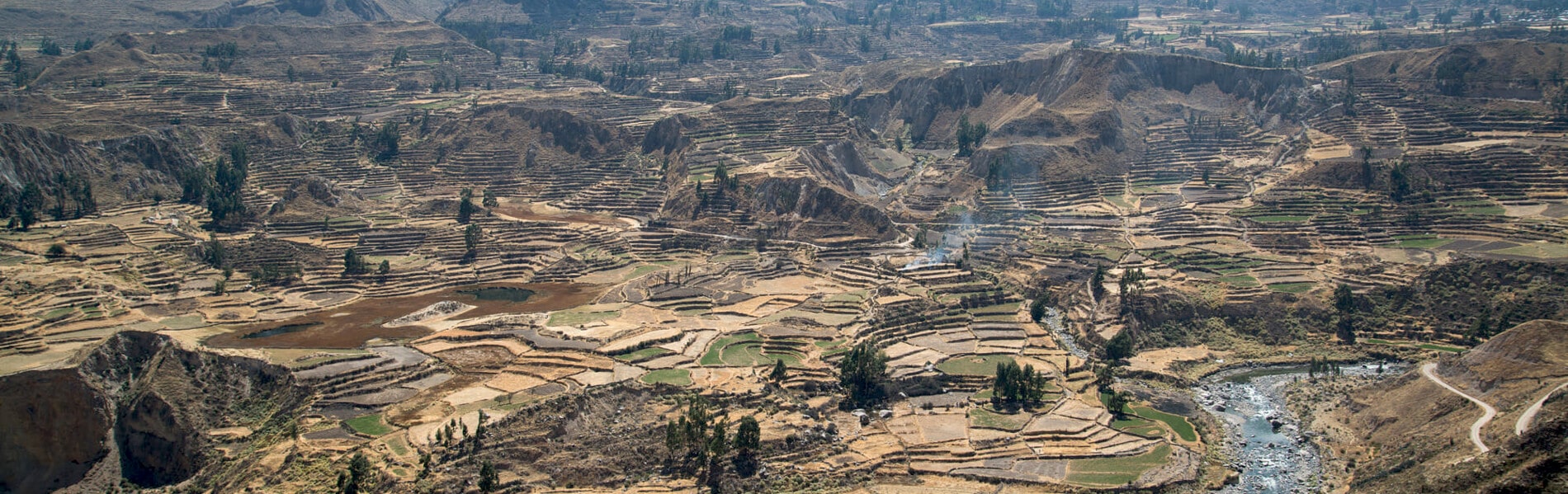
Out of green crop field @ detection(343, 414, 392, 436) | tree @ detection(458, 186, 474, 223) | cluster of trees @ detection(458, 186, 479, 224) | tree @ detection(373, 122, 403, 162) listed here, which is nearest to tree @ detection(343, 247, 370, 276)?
cluster of trees @ detection(458, 186, 479, 224)

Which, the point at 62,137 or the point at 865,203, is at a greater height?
the point at 62,137

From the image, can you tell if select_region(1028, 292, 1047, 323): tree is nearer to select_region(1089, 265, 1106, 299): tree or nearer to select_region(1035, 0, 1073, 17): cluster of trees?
select_region(1089, 265, 1106, 299): tree

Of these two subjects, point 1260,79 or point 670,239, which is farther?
point 1260,79

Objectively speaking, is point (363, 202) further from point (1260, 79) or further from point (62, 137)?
point (1260, 79)

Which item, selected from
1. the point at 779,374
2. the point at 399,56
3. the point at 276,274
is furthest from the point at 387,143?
the point at 779,374

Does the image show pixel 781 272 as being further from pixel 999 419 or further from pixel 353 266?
pixel 353 266

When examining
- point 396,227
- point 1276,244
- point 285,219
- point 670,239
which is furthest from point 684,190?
point 1276,244
